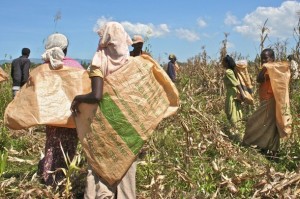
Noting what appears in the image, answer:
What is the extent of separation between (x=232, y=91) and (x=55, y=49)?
3.91m

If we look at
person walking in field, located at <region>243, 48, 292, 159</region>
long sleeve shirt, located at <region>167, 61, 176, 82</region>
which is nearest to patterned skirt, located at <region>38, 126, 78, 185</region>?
person walking in field, located at <region>243, 48, 292, 159</region>

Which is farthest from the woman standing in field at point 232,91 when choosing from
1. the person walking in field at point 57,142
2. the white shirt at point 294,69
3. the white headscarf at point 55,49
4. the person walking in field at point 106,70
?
the person walking in field at point 106,70

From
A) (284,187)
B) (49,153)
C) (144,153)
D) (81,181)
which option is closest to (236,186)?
(284,187)

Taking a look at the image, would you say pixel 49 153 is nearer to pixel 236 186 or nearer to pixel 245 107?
pixel 236 186

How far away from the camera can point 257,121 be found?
18.9ft

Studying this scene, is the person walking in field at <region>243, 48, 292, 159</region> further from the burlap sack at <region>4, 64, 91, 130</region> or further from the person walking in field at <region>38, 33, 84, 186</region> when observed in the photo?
the burlap sack at <region>4, 64, 91, 130</region>

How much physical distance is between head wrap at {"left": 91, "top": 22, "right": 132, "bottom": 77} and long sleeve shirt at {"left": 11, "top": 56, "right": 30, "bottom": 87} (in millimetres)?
5372

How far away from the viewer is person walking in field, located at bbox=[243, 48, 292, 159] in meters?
5.24

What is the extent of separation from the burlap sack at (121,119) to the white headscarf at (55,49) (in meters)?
0.65

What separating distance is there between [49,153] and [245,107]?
185 inches

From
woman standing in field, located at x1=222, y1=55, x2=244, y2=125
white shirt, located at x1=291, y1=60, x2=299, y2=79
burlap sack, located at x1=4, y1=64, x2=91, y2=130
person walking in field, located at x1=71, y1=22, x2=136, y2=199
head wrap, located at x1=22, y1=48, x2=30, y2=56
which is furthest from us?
head wrap, located at x1=22, y1=48, x2=30, y2=56

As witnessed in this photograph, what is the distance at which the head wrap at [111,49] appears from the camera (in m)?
3.04

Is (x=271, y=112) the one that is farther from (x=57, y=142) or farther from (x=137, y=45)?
(x=57, y=142)

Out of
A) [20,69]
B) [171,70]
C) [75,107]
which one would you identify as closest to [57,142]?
[75,107]
